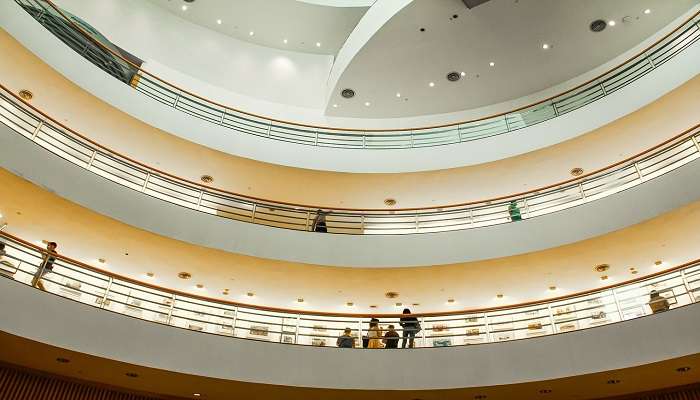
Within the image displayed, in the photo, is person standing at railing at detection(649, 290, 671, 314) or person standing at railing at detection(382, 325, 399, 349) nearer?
person standing at railing at detection(649, 290, 671, 314)

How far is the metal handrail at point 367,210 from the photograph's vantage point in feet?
36.4

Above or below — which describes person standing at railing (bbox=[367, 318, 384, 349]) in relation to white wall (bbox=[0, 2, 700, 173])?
below

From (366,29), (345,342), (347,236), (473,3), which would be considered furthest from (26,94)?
(473,3)

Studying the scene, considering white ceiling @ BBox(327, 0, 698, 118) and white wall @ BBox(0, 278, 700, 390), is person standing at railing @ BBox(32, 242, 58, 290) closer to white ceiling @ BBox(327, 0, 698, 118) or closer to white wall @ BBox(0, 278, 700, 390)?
white wall @ BBox(0, 278, 700, 390)

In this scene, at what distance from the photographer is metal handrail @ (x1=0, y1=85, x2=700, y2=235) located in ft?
36.4

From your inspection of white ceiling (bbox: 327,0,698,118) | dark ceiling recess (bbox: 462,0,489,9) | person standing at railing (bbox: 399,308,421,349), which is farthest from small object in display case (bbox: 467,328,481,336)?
dark ceiling recess (bbox: 462,0,489,9)

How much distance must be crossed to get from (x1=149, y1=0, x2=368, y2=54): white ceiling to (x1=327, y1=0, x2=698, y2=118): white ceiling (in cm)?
323

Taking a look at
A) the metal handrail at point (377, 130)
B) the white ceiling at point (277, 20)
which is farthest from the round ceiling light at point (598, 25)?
the white ceiling at point (277, 20)

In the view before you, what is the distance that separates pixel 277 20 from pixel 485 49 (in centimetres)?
765

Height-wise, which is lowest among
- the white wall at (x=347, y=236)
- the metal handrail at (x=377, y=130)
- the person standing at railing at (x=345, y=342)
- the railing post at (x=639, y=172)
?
the person standing at railing at (x=345, y=342)

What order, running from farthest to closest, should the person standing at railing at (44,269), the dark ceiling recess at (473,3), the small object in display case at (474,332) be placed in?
the dark ceiling recess at (473,3), the small object in display case at (474,332), the person standing at railing at (44,269)

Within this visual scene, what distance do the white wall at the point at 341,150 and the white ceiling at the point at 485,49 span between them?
2612 millimetres

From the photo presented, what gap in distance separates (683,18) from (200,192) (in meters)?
14.1

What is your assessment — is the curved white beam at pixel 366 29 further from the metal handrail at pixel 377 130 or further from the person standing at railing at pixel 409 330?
the person standing at railing at pixel 409 330
